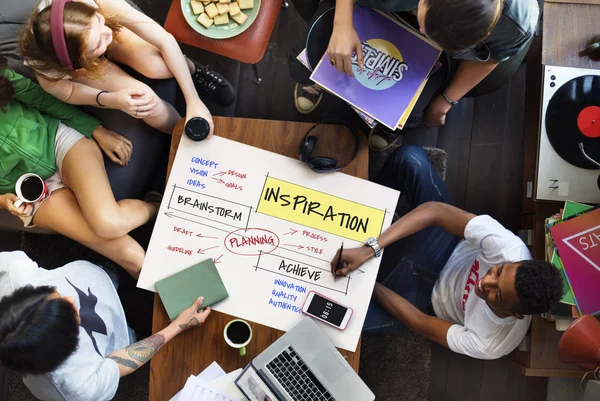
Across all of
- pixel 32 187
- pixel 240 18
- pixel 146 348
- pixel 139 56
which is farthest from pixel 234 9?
pixel 146 348

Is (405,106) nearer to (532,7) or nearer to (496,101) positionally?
(532,7)

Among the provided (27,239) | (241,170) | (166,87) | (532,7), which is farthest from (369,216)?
(27,239)

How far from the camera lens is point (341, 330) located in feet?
4.18

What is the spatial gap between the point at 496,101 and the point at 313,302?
1.22 metres

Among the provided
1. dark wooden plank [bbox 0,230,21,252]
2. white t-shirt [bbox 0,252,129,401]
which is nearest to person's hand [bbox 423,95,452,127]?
white t-shirt [bbox 0,252,129,401]

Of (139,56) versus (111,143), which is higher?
(139,56)

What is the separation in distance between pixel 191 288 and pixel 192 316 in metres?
0.08

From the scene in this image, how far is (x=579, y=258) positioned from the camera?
1267 millimetres

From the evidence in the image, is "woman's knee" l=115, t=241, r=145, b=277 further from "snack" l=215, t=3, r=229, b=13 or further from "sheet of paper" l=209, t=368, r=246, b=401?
"snack" l=215, t=3, r=229, b=13

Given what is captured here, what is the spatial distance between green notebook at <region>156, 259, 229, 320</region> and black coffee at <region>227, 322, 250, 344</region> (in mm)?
86

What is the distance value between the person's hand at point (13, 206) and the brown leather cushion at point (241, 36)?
29.2 inches

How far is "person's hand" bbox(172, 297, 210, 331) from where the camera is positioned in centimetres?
126

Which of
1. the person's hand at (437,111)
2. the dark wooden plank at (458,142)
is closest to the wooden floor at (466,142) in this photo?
the dark wooden plank at (458,142)

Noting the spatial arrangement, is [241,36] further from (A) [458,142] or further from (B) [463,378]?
(B) [463,378]
